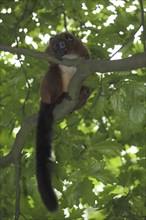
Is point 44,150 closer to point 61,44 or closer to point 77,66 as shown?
point 77,66

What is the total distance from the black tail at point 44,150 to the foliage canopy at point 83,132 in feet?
0.39

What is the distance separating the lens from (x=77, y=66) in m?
3.40

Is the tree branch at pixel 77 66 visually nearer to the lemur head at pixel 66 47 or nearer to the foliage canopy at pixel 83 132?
the foliage canopy at pixel 83 132

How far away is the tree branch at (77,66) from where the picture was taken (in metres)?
3.16

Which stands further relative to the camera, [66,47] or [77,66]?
[66,47]

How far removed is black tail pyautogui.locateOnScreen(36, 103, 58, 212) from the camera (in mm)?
3721

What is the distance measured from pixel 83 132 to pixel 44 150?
925mm

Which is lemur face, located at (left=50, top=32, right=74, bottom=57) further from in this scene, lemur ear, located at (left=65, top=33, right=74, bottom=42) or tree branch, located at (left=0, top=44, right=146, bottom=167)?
tree branch, located at (left=0, top=44, right=146, bottom=167)

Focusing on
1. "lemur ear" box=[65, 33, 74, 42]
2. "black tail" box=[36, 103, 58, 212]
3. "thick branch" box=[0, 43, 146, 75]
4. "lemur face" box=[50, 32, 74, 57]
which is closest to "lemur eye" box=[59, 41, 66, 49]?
"lemur face" box=[50, 32, 74, 57]

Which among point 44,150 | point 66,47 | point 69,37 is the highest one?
point 69,37

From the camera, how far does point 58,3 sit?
206 inches

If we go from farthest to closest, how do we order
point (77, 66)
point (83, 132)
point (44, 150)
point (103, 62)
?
point (83, 132) < point (44, 150) < point (77, 66) < point (103, 62)

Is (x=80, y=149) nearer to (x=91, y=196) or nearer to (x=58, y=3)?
(x=91, y=196)

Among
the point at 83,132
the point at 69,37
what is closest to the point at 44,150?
the point at 83,132
